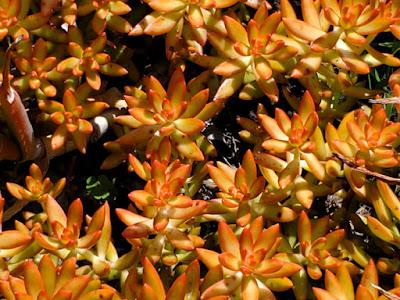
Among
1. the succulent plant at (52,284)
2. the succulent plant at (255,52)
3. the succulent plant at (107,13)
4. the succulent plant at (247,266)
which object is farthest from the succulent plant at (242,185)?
the succulent plant at (107,13)

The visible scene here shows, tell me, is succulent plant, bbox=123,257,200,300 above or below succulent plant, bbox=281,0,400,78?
below

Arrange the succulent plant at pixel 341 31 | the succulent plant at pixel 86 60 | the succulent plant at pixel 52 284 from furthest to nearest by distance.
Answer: the succulent plant at pixel 86 60, the succulent plant at pixel 341 31, the succulent plant at pixel 52 284

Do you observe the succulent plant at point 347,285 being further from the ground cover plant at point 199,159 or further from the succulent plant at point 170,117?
the succulent plant at point 170,117

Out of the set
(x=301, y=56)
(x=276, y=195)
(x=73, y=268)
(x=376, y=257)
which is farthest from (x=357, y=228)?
(x=73, y=268)

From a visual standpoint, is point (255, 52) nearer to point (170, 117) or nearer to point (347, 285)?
point (170, 117)

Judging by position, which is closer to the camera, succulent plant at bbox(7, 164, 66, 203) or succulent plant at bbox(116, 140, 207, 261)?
succulent plant at bbox(116, 140, 207, 261)

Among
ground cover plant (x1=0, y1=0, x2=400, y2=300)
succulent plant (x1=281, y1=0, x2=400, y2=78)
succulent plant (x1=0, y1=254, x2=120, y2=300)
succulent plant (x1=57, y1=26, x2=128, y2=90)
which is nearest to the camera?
succulent plant (x1=0, y1=254, x2=120, y2=300)

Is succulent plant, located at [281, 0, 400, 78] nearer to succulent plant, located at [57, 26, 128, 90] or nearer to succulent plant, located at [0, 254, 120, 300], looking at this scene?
succulent plant, located at [57, 26, 128, 90]

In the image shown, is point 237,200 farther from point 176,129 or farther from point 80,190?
point 80,190

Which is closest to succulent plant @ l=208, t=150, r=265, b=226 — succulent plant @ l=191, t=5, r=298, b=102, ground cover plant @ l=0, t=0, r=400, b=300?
ground cover plant @ l=0, t=0, r=400, b=300
